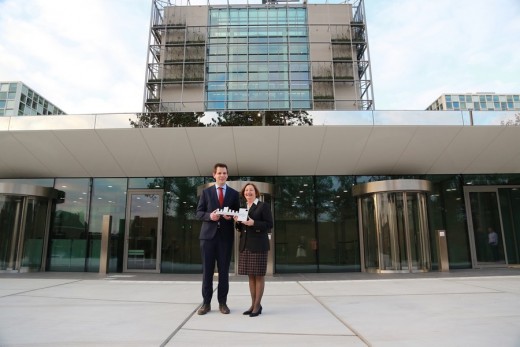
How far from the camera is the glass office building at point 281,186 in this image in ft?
28.0

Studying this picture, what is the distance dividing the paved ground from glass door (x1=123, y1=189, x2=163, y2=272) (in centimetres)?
459

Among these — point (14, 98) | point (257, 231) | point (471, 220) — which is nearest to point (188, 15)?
point (471, 220)

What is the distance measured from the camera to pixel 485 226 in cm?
1055

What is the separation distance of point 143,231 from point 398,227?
723 centimetres

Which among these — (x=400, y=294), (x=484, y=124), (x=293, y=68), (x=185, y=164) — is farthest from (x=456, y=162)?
(x=293, y=68)

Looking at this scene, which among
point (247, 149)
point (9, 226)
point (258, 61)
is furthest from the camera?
point (258, 61)

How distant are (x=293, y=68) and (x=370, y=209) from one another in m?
15.7

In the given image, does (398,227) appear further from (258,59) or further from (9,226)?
(258,59)

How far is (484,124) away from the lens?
8.53 metres

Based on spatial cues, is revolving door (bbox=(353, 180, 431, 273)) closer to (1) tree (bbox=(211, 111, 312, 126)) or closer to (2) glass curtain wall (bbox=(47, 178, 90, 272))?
(1) tree (bbox=(211, 111, 312, 126))

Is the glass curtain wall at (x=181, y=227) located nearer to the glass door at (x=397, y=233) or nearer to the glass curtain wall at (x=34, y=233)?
the glass curtain wall at (x=34, y=233)

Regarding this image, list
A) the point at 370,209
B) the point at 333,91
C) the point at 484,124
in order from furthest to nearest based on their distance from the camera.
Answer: the point at 333,91 < the point at 370,209 < the point at 484,124

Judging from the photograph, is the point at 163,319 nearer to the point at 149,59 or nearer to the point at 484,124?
the point at 484,124

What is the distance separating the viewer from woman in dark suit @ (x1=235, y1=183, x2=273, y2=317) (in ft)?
12.2
